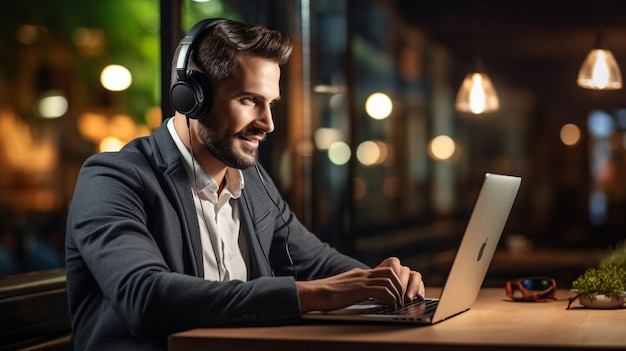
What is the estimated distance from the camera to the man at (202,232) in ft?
5.95

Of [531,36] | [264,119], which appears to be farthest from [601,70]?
[531,36]

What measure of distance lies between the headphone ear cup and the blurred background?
1.86ft

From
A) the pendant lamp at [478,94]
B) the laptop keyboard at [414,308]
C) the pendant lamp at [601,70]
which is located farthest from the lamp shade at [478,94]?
the laptop keyboard at [414,308]

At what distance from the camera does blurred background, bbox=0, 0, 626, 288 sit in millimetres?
5848

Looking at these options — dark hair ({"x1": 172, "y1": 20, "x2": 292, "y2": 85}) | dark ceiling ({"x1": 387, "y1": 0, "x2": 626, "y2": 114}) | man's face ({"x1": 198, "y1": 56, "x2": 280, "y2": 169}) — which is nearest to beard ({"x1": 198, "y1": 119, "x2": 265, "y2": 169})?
man's face ({"x1": 198, "y1": 56, "x2": 280, "y2": 169})

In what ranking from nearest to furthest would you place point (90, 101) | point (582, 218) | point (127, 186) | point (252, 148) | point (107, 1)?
1. point (127, 186)
2. point (252, 148)
3. point (107, 1)
4. point (90, 101)
5. point (582, 218)

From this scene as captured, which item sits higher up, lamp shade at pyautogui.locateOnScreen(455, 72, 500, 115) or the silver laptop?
lamp shade at pyautogui.locateOnScreen(455, 72, 500, 115)

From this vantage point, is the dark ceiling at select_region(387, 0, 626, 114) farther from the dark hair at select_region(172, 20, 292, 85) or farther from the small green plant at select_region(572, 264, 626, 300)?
the small green plant at select_region(572, 264, 626, 300)

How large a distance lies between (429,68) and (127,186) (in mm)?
9269

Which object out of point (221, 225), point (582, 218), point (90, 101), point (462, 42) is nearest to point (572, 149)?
point (582, 218)

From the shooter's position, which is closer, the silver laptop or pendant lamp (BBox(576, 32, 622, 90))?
the silver laptop

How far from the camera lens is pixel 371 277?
1886mm

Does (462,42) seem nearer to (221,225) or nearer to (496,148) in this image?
(496,148)

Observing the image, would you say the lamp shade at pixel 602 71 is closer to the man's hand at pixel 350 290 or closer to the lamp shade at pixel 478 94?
the lamp shade at pixel 478 94
